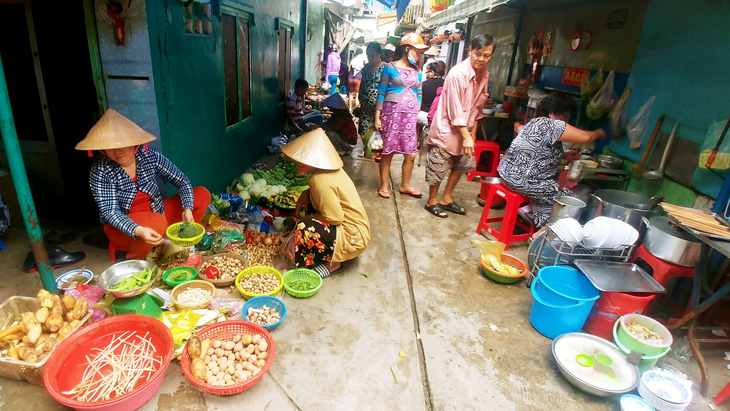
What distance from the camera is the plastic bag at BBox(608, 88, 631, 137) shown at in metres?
4.42

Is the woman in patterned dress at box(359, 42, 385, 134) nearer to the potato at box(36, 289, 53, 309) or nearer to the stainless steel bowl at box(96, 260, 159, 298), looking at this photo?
the stainless steel bowl at box(96, 260, 159, 298)

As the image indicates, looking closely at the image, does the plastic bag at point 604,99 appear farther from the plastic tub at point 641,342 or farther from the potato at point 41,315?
the potato at point 41,315

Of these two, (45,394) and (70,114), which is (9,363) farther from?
(70,114)

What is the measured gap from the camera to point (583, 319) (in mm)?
2920

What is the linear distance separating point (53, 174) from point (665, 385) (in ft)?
17.7

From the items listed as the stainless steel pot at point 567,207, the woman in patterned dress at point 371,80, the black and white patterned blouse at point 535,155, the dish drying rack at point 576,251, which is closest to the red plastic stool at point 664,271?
the dish drying rack at point 576,251

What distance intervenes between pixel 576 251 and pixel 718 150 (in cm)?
132

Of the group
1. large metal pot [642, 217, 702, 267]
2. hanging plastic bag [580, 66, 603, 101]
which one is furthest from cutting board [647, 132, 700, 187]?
hanging plastic bag [580, 66, 603, 101]

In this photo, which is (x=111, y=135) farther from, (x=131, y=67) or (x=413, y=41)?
(x=413, y=41)

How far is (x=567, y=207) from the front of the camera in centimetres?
367

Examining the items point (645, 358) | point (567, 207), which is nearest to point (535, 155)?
point (567, 207)

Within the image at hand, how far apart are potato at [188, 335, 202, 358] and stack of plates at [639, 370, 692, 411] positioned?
104 inches

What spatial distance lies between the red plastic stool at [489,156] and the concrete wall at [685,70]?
2.09m

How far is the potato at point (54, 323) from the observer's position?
7.45ft
